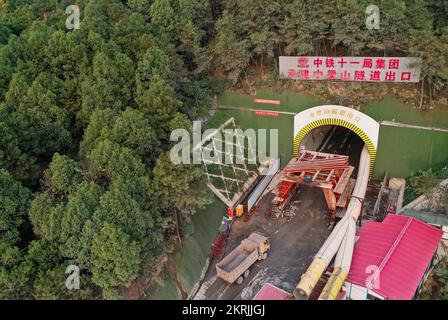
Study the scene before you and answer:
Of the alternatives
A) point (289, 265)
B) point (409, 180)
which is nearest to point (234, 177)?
point (289, 265)

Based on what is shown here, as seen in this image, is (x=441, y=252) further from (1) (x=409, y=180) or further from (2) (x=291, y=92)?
(2) (x=291, y=92)

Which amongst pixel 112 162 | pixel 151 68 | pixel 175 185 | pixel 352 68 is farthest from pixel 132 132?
pixel 352 68

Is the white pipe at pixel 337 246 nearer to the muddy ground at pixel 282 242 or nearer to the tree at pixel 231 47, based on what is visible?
the muddy ground at pixel 282 242

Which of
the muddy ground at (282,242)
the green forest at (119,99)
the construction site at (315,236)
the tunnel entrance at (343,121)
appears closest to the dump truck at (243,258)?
the construction site at (315,236)

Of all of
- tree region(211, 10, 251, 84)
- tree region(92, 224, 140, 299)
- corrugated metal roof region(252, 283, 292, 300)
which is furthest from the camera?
tree region(211, 10, 251, 84)

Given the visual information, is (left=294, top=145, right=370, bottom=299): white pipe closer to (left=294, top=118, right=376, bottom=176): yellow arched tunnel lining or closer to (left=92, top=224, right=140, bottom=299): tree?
(left=294, top=118, right=376, bottom=176): yellow arched tunnel lining

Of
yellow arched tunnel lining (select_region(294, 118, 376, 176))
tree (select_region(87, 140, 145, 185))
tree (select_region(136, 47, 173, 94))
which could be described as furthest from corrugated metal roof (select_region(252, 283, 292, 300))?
tree (select_region(136, 47, 173, 94))

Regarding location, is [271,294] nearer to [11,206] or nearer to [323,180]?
[323,180]
